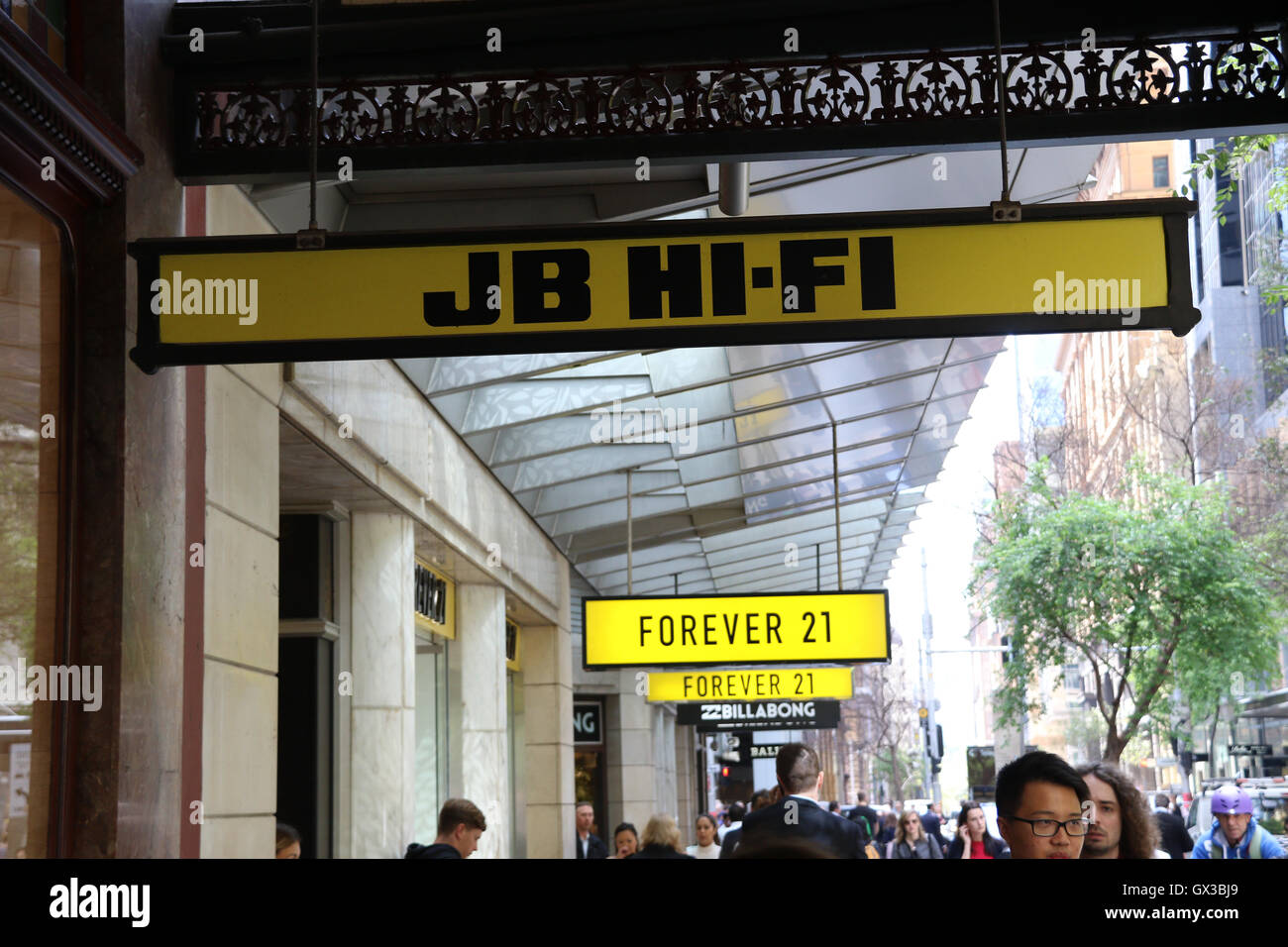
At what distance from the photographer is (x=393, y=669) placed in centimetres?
915

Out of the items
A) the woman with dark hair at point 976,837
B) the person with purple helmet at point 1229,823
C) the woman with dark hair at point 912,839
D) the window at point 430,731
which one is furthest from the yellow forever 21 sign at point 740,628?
the person with purple helmet at point 1229,823

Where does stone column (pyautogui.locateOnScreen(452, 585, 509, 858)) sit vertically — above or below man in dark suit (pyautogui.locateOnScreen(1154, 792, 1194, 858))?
above

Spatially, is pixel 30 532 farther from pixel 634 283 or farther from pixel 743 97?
pixel 743 97

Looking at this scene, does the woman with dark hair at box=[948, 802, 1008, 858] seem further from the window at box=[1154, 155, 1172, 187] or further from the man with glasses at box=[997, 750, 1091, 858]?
the window at box=[1154, 155, 1172, 187]

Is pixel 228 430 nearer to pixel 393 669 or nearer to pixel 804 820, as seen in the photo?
pixel 804 820

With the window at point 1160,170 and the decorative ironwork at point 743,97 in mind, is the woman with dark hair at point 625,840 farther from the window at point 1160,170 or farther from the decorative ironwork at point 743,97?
the window at point 1160,170

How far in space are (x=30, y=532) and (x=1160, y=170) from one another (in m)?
98.1

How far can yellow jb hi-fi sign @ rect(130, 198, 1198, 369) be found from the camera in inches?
154

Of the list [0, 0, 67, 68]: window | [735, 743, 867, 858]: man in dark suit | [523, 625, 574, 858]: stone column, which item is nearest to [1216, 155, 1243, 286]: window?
[523, 625, 574, 858]: stone column

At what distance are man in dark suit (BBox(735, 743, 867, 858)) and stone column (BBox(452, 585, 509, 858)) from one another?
6.40 metres

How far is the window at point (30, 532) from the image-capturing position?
398cm

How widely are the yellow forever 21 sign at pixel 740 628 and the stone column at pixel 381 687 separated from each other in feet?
8.27

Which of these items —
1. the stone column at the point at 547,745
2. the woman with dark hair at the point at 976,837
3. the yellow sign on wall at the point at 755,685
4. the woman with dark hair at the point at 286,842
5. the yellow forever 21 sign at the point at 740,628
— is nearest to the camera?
the woman with dark hair at the point at 286,842
